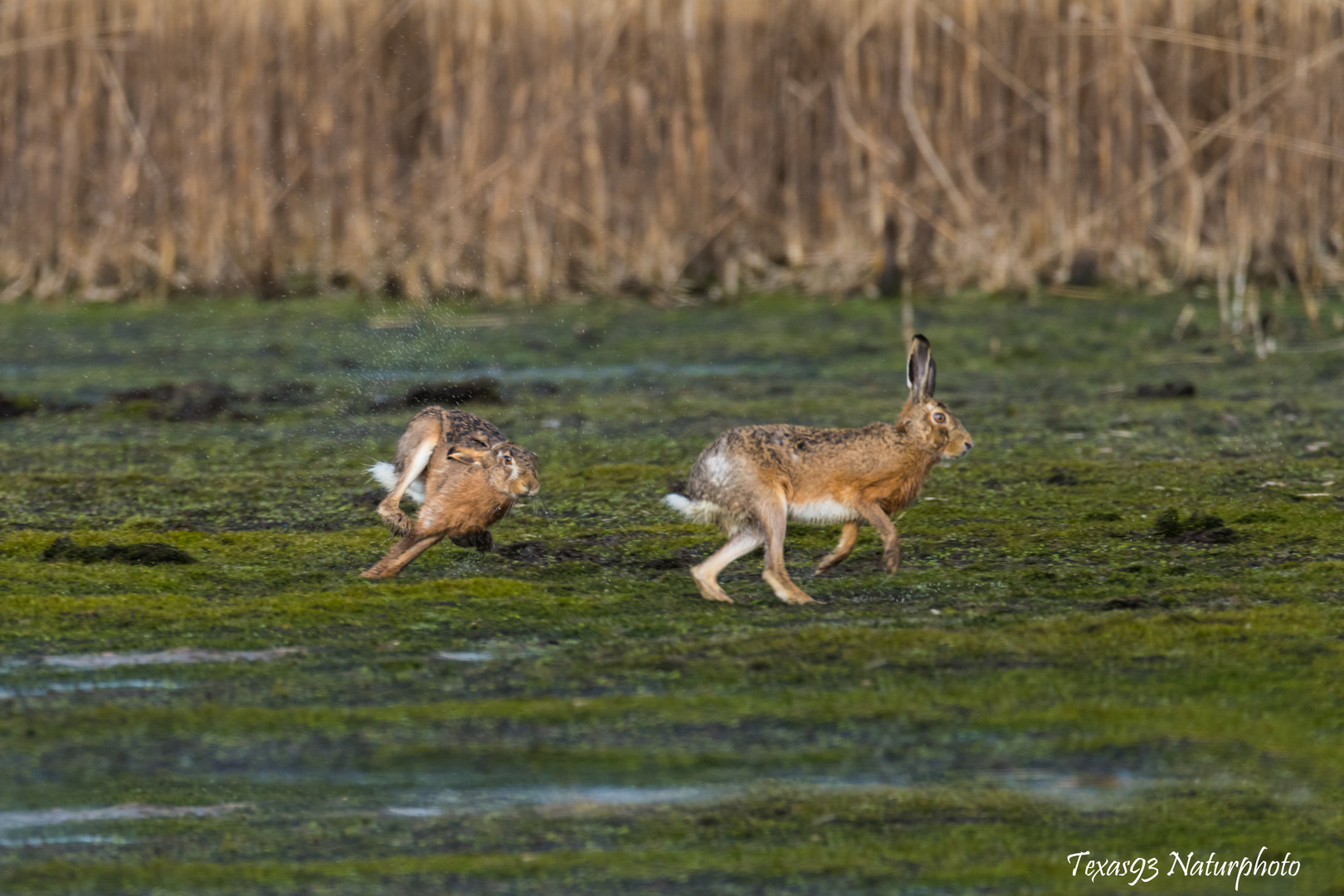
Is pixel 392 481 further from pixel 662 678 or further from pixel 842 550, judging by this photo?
pixel 662 678

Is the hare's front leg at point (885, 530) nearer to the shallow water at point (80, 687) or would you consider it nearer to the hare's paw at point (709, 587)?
the hare's paw at point (709, 587)

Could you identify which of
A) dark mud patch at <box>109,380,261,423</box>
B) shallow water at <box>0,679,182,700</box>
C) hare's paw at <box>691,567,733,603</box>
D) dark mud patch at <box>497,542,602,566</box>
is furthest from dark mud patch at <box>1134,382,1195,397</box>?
shallow water at <box>0,679,182,700</box>

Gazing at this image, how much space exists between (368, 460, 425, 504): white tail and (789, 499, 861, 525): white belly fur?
48.2 inches

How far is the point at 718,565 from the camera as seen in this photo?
5.99 metres

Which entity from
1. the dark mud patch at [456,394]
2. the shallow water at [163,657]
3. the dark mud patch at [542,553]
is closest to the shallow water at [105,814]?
the shallow water at [163,657]

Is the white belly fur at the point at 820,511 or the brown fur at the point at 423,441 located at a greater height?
the brown fur at the point at 423,441

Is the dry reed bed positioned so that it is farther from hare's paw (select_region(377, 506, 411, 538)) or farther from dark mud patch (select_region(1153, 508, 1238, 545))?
hare's paw (select_region(377, 506, 411, 538))

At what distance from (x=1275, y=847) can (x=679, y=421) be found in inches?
246

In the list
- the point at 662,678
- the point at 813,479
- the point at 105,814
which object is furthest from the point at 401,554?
the point at 105,814

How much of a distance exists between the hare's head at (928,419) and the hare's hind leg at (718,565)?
2.71 ft

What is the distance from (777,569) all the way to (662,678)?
1.00 metres

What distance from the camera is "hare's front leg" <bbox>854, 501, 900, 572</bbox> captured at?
20.3 feet

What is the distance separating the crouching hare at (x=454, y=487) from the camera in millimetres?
6203

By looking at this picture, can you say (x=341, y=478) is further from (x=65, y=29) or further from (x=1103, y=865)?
(x=65, y=29)
